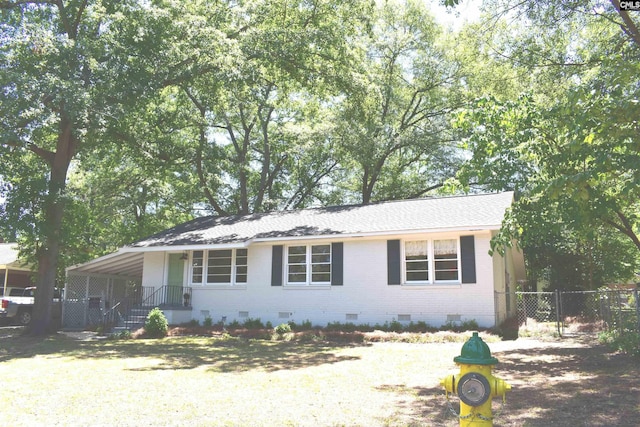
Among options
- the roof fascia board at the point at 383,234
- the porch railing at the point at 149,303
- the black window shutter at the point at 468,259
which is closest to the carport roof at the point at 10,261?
the porch railing at the point at 149,303

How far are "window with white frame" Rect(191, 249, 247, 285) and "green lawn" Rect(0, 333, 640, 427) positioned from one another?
6.05 metres

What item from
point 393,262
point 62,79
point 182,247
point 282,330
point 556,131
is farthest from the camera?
point 182,247

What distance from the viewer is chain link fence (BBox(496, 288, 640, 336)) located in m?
12.2

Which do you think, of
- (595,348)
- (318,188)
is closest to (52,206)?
(595,348)

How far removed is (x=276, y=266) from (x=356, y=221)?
3291mm

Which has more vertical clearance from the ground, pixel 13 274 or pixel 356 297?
pixel 13 274

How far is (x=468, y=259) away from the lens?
1529 centimetres

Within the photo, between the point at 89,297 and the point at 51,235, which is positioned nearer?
the point at 51,235

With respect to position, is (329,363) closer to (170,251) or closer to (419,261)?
(419,261)

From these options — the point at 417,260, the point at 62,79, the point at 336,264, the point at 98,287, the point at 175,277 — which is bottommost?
the point at 98,287

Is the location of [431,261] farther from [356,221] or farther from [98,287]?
[98,287]

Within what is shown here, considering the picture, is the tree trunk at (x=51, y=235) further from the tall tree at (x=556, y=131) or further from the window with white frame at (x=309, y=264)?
the tall tree at (x=556, y=131)

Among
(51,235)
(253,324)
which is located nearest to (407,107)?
(253,324)

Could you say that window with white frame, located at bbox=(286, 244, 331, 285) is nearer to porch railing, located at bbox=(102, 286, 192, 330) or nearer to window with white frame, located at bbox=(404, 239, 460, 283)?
window with white frame, located at bbox=(404, 239, 460, 283)
